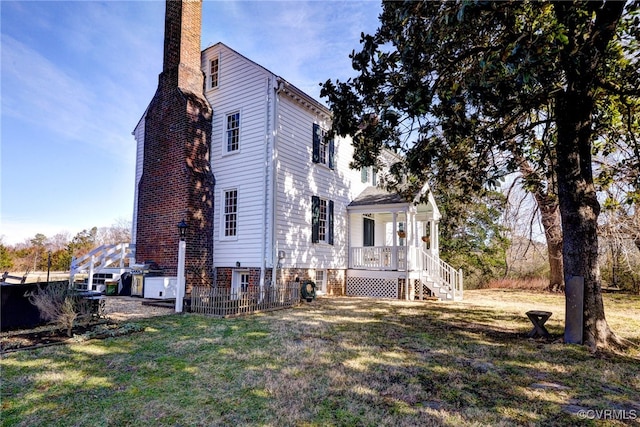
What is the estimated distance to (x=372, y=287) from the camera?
47.5ft

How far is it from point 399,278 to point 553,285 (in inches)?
417

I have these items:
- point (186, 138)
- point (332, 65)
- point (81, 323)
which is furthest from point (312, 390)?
point (186, 138)

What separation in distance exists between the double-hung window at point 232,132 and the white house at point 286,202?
0.12ft

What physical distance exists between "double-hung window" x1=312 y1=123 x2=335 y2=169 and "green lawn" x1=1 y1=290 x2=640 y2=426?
8082mm

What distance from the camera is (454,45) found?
7.14 meters

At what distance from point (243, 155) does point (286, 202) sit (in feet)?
7.58

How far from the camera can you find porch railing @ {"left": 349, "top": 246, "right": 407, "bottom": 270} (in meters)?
13.7

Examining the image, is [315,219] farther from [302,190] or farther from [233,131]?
[233,131]

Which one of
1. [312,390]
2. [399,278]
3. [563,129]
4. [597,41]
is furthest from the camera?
[399,278]

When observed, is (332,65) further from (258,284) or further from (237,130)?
(258,284)

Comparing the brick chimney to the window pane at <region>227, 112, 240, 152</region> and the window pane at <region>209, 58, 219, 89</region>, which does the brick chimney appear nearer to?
the window pane at <region>209, 58, 219, 89</region>

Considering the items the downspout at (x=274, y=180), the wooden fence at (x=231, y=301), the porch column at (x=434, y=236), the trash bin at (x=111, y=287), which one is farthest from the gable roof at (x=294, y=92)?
the trash bin at (x=111, y=287)

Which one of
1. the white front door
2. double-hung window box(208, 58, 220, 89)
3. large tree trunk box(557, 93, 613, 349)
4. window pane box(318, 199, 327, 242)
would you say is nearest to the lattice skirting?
window pane box(318, 199, 327, 242)

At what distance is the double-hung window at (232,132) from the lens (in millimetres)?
12945
